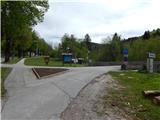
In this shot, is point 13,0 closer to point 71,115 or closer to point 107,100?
point 107,100

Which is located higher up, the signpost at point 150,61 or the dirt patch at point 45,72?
the signpost at point 150,61

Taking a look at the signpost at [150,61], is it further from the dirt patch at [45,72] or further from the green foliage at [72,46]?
the green foliage at [72,46]

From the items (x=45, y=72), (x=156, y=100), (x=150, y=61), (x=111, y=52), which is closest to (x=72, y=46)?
(x=111, y=52)

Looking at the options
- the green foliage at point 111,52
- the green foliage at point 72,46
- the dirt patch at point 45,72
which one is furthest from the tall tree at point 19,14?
the green foliage at point 72,46

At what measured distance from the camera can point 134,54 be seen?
77438mm

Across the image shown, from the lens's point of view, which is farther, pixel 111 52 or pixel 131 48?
pixel 111 52

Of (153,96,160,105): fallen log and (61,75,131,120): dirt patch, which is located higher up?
(153,96,160,105): fallen log

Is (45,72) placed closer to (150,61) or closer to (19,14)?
(19,14)

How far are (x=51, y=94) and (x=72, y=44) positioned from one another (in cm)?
8790

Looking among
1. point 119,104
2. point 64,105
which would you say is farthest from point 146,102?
point 64,105

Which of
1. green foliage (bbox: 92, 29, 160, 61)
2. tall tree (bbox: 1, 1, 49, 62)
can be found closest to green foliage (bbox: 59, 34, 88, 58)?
green foliage (bbox: 92, 29, 160, 61)

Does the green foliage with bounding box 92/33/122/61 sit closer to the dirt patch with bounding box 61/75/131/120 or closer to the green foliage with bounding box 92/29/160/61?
the green foliage with bounding box 92/29/160/61

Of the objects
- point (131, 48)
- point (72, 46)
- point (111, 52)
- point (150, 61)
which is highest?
point (72, 46)

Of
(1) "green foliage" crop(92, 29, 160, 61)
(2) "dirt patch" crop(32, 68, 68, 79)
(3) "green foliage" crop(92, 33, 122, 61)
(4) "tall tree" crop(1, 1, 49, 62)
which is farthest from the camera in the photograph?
(3) "green foliage" crop(92, 33, 122, 61)
